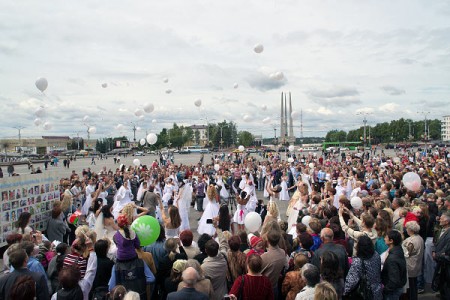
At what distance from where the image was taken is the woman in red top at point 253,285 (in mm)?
3832

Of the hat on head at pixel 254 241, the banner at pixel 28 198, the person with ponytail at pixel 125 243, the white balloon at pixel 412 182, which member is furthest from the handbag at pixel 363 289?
the banner at pixel 28 198

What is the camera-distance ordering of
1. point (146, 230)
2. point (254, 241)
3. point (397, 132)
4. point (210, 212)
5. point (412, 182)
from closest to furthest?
point (146, 230), point (254, 241), point (210, 212), point (412, 182), point (397, 132)

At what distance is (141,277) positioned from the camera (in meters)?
4.47

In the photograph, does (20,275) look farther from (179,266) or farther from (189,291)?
(189,291)

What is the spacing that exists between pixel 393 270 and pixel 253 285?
2.00m

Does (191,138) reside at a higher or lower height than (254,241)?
higher

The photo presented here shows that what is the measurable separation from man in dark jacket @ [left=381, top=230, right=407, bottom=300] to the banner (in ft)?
26.9

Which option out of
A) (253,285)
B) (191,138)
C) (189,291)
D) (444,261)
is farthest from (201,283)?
(191,138)

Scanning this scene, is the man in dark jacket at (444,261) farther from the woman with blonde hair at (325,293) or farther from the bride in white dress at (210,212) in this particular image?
the bride in white dress at (210,212)

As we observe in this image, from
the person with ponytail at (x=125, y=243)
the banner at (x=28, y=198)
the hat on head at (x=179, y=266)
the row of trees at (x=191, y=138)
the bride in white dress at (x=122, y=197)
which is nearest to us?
the hat on head at (x=179, y=266)

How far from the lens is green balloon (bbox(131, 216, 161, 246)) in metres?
4.71

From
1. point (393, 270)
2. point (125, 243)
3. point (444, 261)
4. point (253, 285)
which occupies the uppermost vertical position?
point (125, 243)

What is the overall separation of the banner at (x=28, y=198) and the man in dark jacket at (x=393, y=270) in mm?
8191

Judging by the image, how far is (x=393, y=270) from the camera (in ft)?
15.0
